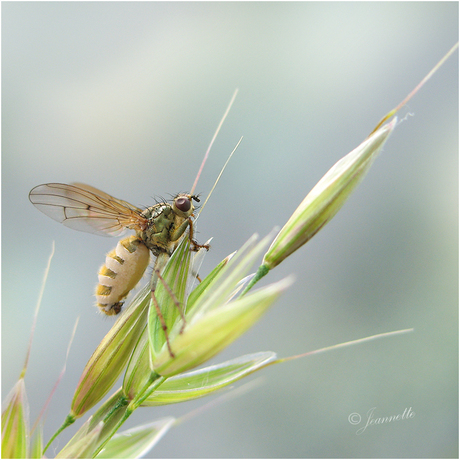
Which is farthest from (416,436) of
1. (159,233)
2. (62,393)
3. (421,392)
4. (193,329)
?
(193,329)

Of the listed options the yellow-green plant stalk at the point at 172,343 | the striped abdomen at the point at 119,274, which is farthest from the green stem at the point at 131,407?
the striped abdomen at the point at 119,274

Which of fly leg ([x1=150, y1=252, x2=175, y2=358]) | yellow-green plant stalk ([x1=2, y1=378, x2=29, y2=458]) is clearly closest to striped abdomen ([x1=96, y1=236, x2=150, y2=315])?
fly leg ([x1=150, y1=252, x2=175, y2=358])

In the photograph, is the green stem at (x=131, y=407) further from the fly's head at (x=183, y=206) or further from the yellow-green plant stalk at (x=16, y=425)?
the fly's head at (x=183, y=206)

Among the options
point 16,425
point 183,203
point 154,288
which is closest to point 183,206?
point 183,203

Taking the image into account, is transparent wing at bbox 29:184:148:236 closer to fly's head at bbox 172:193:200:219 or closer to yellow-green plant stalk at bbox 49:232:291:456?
fly's head at bbox 172:193:200:219

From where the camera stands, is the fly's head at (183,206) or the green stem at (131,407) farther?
the fly's head at (183,206)

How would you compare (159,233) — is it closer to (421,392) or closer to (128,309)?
(128,309)

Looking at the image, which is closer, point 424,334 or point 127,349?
point 127,349
